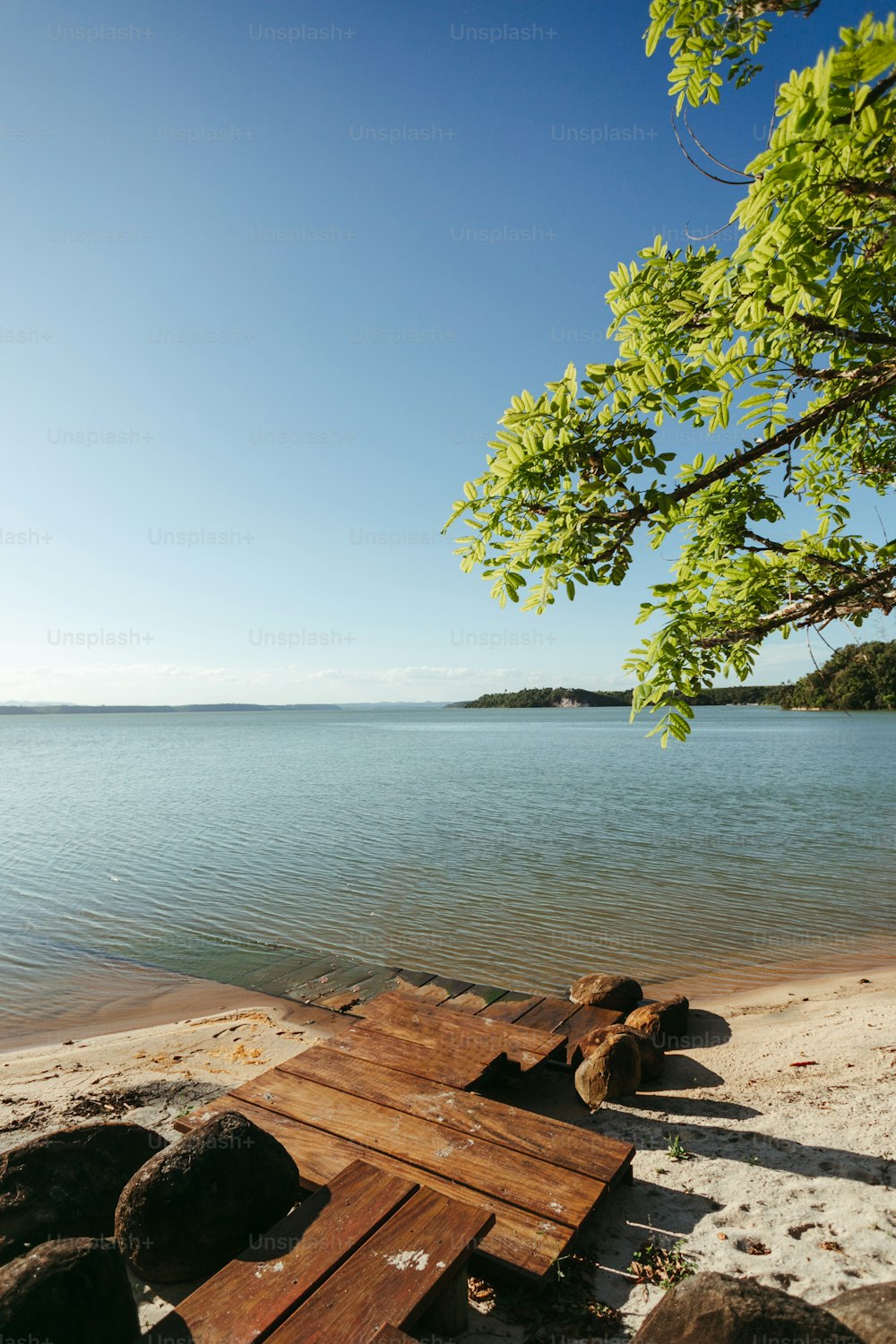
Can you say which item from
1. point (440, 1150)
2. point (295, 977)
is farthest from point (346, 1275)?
point (295, 977)

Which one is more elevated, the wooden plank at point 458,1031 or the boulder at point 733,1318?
the boulder at point 733,1318

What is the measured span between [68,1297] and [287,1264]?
98 cm

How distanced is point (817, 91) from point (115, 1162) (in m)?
6.58

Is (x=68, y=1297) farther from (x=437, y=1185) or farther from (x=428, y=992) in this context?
(x=428, y=992)

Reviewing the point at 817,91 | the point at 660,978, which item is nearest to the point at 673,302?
the point at 817,91

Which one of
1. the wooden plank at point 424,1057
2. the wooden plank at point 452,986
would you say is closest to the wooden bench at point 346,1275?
the wooden plank at point 424,1057

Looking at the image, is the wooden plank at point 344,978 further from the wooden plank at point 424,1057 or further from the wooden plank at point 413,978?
the wooden plank at point 424,1057

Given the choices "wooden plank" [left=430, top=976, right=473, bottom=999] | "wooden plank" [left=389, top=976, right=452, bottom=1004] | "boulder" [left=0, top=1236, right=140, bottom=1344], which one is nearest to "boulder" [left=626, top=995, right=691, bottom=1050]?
"wooden plank" [left=430, top=976, right=473, bottom=999]

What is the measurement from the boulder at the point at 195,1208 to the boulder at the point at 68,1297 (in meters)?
0.51

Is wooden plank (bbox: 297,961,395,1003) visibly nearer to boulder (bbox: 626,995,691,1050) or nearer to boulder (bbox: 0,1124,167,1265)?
boulder (bbox: 626,995,691,1050)

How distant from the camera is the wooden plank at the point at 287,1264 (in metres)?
3.27

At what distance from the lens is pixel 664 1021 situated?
319 inches

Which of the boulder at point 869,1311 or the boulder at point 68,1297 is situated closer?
the boulder at point 869,1311

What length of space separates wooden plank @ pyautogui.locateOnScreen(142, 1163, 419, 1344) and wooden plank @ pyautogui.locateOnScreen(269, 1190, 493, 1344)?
0.07m
